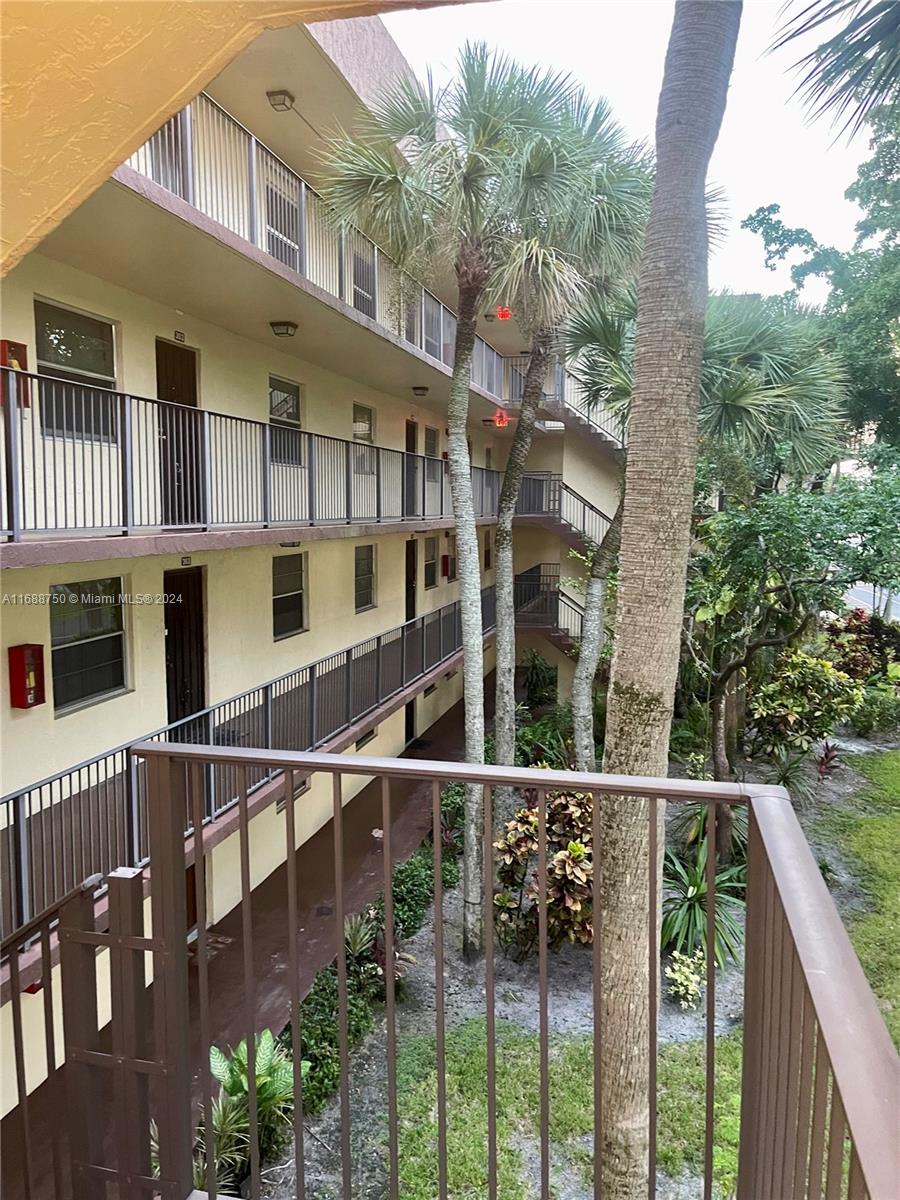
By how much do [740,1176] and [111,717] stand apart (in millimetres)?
6528

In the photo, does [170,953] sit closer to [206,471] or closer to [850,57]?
[206,471]

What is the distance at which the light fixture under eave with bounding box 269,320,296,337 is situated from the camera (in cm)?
849

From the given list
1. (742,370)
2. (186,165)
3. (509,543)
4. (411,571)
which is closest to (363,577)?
(411,571)

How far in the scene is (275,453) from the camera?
30.7ft

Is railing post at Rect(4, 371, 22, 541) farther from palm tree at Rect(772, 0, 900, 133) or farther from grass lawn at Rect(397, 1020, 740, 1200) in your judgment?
grass lawn at Rect(397, 1020, 740, 1200)

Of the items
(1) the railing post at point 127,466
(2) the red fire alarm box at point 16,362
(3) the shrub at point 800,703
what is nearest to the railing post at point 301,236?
(1) the railing post at point 127,466

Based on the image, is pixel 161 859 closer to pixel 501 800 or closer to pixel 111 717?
pixel 111 717

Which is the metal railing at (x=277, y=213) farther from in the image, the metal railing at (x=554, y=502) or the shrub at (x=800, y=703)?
the shrub at (x=800, y=703)

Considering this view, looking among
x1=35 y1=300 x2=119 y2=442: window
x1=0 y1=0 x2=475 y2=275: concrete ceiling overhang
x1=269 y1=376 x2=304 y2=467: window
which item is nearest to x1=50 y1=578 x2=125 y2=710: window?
x1=35 y1=300 x2=119 y2=442: window

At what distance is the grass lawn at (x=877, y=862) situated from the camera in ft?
26.8

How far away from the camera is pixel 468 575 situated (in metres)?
8.74

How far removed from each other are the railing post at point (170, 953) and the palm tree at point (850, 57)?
17.0ft

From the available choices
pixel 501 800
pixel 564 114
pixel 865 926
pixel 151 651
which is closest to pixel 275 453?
pixel 151 651

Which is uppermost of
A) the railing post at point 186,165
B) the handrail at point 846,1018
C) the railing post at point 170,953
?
the railing post at point 186,165
